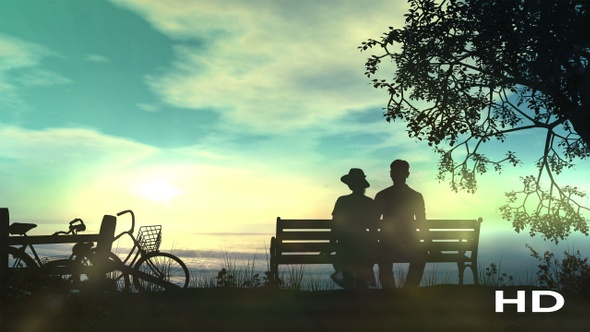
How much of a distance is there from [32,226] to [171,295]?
2.49 metres

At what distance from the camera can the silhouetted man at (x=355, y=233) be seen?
1023cm

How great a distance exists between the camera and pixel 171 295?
1045 cm

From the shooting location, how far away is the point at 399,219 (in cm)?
1059

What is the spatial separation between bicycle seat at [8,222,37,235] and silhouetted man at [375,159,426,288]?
18.7ft

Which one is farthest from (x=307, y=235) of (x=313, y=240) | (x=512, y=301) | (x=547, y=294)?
(x=547, y=294)

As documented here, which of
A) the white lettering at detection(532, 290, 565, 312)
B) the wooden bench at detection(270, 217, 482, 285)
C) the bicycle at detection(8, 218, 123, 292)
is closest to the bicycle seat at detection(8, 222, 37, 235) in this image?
the bicycle at detection(8, 218, 123, 292)

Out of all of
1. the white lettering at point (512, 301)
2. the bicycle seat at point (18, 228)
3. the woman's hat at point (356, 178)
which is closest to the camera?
the white lettering at point (512, 301)

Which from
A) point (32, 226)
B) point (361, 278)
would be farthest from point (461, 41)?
point (32, 226)

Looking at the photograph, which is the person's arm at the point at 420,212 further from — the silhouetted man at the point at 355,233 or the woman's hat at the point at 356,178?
the woman's hat at the point at 356,178

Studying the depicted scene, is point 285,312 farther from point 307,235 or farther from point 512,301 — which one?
point 512,301

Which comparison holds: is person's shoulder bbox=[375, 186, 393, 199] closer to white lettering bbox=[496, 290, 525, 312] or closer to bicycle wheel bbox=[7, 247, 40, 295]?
white lettering bbox=[496, 290, 525, 312]

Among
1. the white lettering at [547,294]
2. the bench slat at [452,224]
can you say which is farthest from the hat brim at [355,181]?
the white lettering at [547,294]

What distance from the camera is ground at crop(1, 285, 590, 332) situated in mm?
7535

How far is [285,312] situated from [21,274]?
375cm
